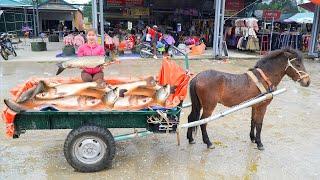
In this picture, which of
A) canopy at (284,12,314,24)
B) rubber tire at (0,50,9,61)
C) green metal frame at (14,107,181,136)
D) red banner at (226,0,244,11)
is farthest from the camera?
canopy at (284,12,314,24)

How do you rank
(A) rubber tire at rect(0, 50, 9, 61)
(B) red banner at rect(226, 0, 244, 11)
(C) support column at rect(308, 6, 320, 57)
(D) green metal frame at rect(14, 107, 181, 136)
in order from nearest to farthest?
(D) green metal frame at rect(14, 107, 181, 136) → (A) rubber tire at rect(0, 50, 9, 61) → (C) support column at rect(308, 6, 320, 57) → (B) red banner at rect(226, 0, 244, 11)

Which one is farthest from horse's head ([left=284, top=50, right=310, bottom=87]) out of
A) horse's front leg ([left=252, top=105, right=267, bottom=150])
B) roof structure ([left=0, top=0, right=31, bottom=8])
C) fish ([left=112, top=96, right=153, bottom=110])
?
roof structure ([left=0, top=0, right=31, bottom=8])

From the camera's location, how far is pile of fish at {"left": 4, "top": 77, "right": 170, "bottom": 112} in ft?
14.1

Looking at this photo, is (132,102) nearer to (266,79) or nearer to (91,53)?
(91,53)

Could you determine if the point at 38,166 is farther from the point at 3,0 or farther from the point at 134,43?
the point at 3,0

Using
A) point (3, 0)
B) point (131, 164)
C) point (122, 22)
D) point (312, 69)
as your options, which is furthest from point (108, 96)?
point (3, 0)

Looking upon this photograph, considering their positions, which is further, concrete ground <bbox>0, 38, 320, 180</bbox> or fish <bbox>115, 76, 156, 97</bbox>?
fish <bbox>115, 76, 156, 97</bbox>

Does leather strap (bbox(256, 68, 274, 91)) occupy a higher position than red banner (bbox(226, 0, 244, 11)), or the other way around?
red banner (bbox(226, 0, 244, 11))

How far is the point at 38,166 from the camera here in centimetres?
465

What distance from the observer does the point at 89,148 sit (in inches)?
171

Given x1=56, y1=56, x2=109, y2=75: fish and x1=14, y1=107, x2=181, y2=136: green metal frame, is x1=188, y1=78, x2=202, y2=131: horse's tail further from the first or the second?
x1=56, y1=56, x2=109, y2=75: fish

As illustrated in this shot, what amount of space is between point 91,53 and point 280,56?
2.80 meters

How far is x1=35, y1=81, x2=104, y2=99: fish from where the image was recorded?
4455mm

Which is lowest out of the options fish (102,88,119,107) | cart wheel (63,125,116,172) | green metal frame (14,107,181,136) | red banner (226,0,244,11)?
cart wheel (63,125,116,172)
